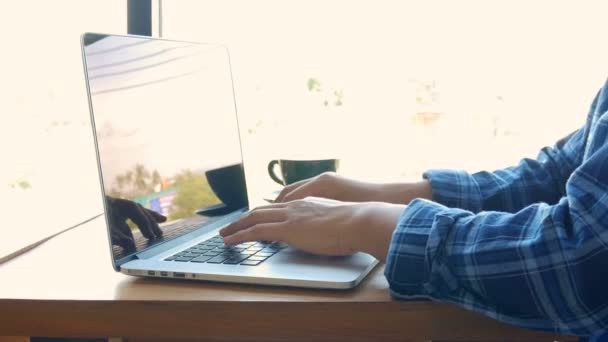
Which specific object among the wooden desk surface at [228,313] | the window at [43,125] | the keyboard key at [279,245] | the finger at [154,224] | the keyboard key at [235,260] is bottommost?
the wooden desk surface at [228,313]

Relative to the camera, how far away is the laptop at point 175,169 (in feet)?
1.88

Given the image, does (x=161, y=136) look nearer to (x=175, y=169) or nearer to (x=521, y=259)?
(x=175, y=169)

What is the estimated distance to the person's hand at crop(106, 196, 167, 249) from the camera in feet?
1.93

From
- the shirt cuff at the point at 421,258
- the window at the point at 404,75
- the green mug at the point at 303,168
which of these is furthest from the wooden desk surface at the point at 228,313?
the window at the point at 404,75

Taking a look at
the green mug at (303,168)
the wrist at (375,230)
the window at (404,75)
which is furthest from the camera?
the window at (404,75)

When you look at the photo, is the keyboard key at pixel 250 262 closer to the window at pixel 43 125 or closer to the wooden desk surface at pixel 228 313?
the wooden desk surface at pixel 228 313

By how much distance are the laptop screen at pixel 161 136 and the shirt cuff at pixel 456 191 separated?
1.02 ft

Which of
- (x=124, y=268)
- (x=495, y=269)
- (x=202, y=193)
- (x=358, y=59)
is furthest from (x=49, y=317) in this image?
(x=358, y=59)

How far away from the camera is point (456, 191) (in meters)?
0.77

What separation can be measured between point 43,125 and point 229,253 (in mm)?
441

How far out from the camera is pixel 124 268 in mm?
584

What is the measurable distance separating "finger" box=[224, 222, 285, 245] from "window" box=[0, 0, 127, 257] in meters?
0.32

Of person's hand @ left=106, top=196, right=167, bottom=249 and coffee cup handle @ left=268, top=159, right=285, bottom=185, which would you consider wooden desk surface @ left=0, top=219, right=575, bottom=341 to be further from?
coffee cup handle @ left=268, top=159, right=285, bottom=185

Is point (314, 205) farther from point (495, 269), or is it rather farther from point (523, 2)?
point (523, 2)
